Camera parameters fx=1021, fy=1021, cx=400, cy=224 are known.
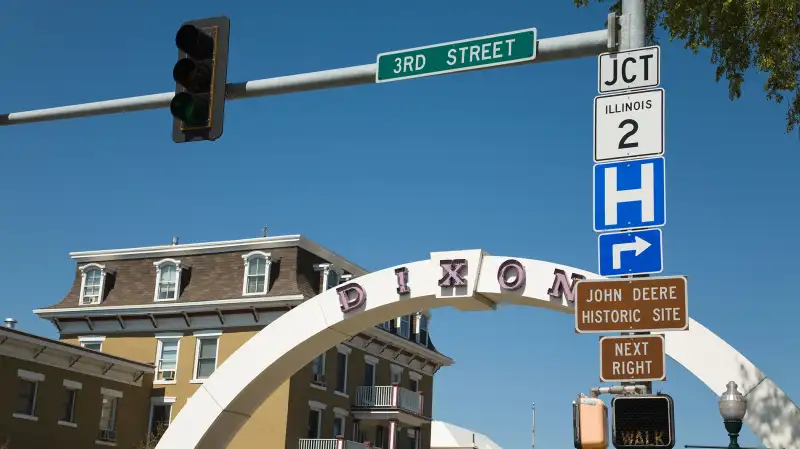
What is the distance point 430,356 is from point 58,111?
43.3 metres

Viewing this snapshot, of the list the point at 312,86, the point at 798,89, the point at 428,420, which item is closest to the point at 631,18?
the point at 312,86

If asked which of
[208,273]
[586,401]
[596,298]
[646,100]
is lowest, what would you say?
[586,401]

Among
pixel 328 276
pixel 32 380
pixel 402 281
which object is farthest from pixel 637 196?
pixel 328 276

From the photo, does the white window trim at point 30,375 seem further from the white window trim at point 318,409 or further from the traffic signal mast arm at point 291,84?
the traffic signal mast arm at point 291,84

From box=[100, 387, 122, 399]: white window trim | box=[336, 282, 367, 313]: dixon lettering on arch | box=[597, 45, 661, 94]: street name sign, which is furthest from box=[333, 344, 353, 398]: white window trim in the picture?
box=[597, 45, 661, 94]: street name sign

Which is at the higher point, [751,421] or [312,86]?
[312,86]

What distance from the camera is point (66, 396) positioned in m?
39.4

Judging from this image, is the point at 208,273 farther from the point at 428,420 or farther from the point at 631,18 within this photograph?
the point at 631,18

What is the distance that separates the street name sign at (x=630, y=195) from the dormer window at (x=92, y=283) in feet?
139

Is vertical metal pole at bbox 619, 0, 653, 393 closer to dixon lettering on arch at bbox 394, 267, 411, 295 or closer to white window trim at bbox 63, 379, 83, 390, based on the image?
dixon lettering on arch at bbox 394, 267, 411, 295

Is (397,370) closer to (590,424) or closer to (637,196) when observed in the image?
(637,196)

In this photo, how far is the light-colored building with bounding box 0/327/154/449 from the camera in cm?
Result: 3656

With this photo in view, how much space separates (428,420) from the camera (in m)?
51.7

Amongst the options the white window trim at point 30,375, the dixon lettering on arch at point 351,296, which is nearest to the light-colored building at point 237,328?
the white window trim at point 30,375
